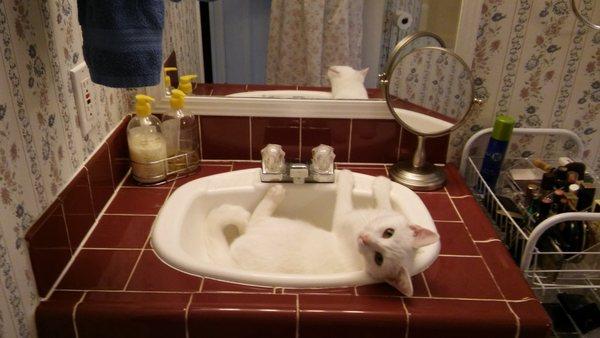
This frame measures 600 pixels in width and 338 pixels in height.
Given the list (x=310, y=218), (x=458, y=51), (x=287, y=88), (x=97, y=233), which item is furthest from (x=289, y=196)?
(x=458, y=51)

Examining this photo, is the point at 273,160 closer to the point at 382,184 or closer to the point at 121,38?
the point at 382,184

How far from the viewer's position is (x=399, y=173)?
1165 millimetres

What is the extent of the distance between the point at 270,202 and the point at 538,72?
2.39ft

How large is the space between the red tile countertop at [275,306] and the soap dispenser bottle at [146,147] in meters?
0.27

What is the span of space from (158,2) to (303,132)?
0.55 m

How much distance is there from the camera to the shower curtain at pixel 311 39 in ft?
3.76

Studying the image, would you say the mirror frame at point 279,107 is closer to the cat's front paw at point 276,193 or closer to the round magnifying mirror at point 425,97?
→ the round magnifying mirror at point 425,97

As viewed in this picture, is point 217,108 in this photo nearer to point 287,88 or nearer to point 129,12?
point 287,88

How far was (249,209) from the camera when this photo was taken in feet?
3.70

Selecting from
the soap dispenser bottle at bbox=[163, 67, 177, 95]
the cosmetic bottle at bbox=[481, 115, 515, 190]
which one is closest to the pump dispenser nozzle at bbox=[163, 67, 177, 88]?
the soap dispenser bottle at bbox=[163, 67, 177, 95]

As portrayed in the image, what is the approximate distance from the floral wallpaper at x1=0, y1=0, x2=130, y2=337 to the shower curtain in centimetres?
46

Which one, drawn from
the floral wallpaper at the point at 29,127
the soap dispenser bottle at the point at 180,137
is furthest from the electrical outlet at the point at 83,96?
the soap dispenser bottle at the point at 180,137

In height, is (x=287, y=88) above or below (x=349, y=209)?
above

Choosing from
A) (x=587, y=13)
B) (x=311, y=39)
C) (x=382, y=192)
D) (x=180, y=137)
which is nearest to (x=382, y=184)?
(x=382, y=192)
